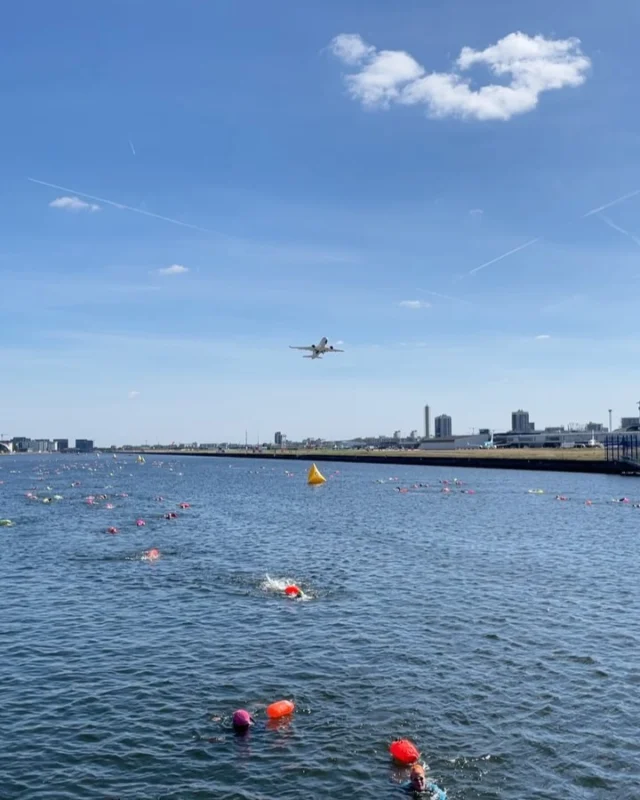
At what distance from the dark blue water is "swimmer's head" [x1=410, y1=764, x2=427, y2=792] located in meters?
0.47

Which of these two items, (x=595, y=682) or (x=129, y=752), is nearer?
(x=129, y=752)

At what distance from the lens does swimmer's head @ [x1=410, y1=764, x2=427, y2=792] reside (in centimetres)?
1636

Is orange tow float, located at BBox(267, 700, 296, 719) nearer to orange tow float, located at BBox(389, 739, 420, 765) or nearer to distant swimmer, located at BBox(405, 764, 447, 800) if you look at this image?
orange tow float, located at BBox(389, 739, 420, 765)

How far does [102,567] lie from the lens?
42594mm

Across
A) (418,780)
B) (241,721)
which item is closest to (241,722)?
(241,721)

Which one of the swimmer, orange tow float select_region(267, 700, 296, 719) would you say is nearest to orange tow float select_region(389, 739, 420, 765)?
orange tow float select_region(267, 700, 296, 719)

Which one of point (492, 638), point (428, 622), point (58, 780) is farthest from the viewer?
point (428, 622)

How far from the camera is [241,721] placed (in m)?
19.6

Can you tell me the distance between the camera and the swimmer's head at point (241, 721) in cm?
1955

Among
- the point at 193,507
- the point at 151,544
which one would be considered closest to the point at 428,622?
the point at 151,544

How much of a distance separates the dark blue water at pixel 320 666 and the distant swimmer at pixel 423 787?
0.38 meters

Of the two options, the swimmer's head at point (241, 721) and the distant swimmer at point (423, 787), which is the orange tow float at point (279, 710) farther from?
the distant swimmer at point (423, 787)

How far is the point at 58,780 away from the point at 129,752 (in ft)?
6.14

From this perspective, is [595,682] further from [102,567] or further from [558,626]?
[102,567]
